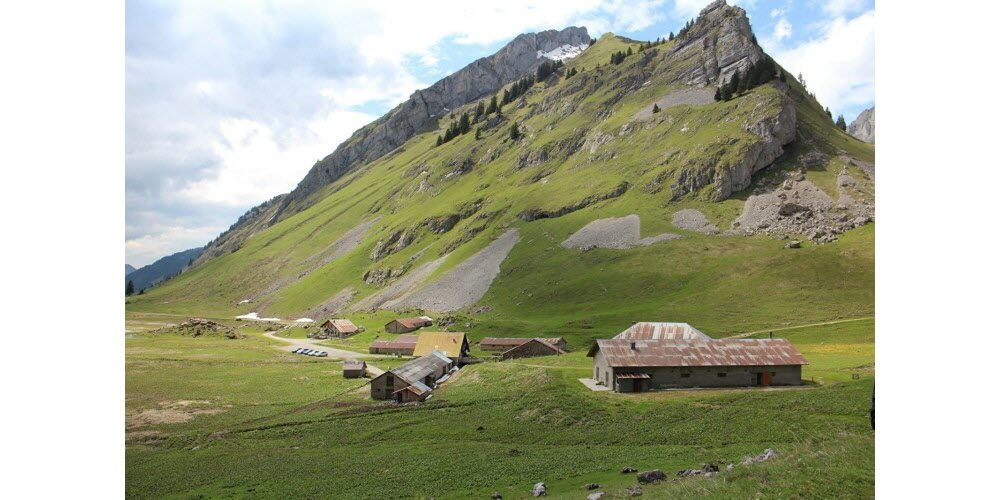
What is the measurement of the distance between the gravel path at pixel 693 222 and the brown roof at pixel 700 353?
81633 mm

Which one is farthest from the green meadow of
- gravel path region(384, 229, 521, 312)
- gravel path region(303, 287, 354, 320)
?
gravel path region(303, 287, 354, 320)

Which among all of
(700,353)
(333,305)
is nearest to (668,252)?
(700,353)

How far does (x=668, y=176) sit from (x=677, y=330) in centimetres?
9902

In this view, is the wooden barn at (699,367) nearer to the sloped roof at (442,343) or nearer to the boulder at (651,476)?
the boulder at (651,476)

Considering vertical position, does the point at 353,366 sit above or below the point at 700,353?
below

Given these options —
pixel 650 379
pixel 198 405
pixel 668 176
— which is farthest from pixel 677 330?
pixel 668 176

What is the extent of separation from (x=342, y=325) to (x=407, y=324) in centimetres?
1911

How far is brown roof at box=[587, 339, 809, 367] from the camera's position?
5947 cm

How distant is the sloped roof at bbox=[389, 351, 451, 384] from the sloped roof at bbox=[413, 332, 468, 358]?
7.03 metres

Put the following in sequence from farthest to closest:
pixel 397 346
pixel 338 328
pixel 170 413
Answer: pixel 338 328, pixel 397 346, pixel 170 413

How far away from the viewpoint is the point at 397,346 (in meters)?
104

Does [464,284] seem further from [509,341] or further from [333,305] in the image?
[333,305]

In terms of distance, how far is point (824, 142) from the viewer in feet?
529
